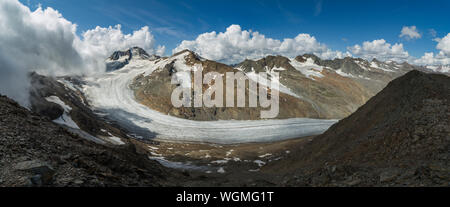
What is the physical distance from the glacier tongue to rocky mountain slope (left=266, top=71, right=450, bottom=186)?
65.9m


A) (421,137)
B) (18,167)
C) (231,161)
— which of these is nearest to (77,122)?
(231,161)

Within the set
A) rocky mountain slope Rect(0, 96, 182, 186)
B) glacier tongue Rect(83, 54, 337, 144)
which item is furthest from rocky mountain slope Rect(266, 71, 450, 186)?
glacier tongue Rect(83, 54, 337, 144)

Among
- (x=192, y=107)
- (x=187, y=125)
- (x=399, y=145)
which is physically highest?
(x=192, y=107)

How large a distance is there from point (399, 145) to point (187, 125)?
9427 centimetres

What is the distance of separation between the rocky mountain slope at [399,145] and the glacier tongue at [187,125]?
Answer: 65878 millimetres

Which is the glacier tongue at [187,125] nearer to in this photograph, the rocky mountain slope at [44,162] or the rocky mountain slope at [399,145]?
the rocky mountain slope at [399,145]

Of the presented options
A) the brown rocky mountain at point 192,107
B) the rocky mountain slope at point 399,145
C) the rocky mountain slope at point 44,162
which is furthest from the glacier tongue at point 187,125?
the rocky mountain slope at point 44,162

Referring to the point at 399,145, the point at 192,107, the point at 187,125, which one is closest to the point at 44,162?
the point at 399,145

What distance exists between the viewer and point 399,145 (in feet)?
57.3

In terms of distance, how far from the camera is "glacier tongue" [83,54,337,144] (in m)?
94.6

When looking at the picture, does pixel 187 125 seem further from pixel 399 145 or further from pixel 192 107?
pixel 399 145

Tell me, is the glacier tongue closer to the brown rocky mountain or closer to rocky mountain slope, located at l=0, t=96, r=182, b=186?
the brown rocky mountain
